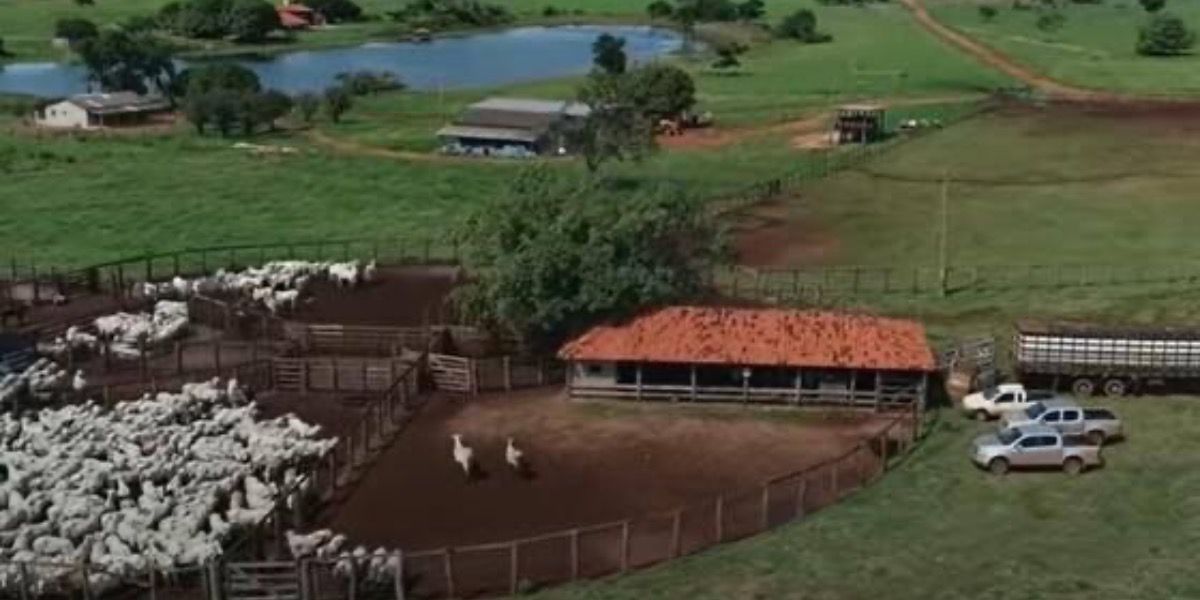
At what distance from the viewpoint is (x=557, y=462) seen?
45.5m

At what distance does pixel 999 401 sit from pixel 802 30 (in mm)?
134167

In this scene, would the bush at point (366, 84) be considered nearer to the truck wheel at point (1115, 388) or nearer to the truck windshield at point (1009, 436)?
the truck wheel at point (1115, 388)

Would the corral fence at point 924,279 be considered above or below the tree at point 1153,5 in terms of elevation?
below

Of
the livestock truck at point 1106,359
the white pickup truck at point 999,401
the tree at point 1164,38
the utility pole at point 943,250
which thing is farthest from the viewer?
the tree at point 1164,38

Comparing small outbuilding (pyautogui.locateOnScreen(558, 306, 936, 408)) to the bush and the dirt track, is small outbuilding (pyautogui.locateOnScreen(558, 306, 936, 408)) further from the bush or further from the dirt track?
the bush

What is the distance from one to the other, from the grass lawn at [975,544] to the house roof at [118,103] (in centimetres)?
9371

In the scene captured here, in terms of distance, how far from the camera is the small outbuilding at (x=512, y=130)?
10275 centimetres

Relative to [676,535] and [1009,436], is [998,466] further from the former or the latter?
[676,535]

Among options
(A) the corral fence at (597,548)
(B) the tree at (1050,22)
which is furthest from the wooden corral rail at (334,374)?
(B) the tree at (1050,22)

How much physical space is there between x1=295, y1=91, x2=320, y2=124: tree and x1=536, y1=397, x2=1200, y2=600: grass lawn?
85.2 m

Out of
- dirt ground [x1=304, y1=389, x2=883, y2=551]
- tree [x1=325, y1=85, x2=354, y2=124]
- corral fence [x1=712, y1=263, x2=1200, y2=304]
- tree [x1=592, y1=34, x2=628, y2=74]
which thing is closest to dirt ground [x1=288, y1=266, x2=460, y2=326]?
dirt ground [x1=304, y1=389, x2=883, y2=551]

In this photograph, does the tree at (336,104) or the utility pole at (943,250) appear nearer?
the utility pole at (943,250)

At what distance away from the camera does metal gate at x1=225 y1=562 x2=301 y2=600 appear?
3562 cm

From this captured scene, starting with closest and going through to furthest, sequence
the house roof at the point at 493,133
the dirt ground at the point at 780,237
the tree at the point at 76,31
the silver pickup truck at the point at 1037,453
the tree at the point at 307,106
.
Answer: the silver pickup truck at the point at 1037,453 → the dirt ground at the point at 780,237 → the house roof at the point at 493,133 → the tree at the point at 307,106 → the tree at the point at 76,31
